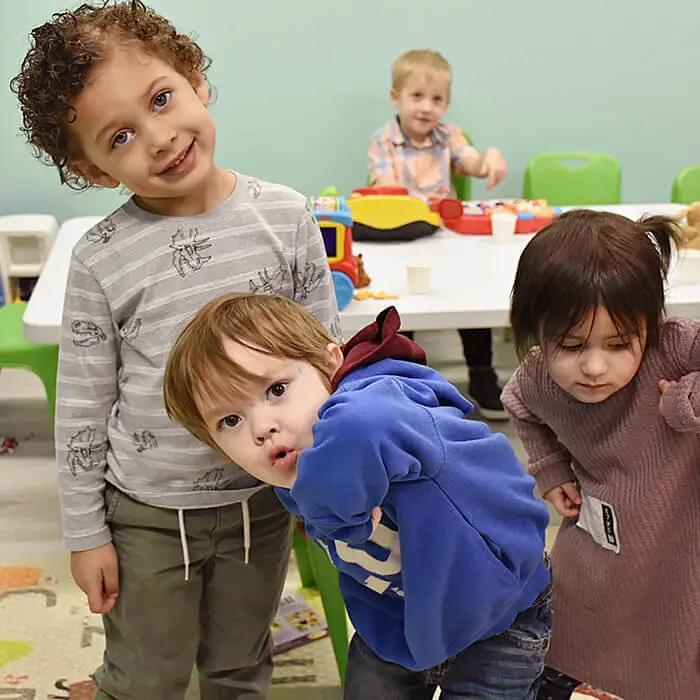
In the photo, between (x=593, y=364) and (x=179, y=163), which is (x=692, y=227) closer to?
(x=593, y=364)

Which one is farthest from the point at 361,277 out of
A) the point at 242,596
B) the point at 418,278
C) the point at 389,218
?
the point at 242,596

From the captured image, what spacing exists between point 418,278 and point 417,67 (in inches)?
44.9

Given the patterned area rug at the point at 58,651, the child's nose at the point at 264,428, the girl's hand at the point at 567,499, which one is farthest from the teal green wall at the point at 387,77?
the child's nose at the point at 264,428

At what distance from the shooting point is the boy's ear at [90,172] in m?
0.99

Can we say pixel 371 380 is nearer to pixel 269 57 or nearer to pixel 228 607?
pixel 228 607

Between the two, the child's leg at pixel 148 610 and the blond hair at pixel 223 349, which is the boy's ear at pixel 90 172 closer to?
the blond hair at pixel 223 349

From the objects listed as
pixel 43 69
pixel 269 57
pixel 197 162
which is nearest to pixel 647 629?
pixel 197 162

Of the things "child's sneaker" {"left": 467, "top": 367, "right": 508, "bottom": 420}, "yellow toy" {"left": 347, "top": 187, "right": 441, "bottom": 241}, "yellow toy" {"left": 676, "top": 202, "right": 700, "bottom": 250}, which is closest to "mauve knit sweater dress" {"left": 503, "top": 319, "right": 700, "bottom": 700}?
"yellow toy" {"left": 676, "top": 202, "right": 700, "bottom": 250}

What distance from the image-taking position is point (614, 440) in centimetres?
Result: 105

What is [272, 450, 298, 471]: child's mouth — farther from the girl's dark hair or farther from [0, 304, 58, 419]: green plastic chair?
[0, 304, 58, 419]: green plastic chair

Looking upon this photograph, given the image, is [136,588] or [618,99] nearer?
[136,588]

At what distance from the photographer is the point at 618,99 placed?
3207mm

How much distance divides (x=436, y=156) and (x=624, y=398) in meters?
1.65

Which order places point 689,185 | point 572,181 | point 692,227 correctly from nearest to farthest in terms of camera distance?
point 692,227 → point 689,185 → point 572,181
